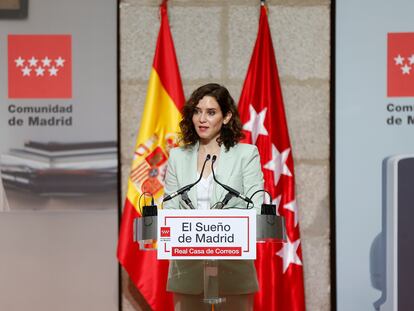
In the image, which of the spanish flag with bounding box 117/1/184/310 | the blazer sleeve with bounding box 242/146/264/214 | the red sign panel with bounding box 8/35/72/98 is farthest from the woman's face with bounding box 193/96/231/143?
the red sign panel with bounding box 8/35/72/98

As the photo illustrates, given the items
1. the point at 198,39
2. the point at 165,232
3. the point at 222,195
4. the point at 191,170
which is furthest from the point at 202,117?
the point at 198,39

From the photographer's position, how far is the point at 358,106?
4250 millimetres

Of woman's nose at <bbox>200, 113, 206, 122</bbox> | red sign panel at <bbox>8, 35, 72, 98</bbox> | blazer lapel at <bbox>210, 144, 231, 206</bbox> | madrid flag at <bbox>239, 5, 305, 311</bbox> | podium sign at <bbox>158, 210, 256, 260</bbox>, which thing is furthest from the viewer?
red sign panel at <bbox>8, 35, 72, 98</bbox>

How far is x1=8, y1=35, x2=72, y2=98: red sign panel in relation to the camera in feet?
13.9

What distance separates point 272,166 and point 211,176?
1.38 m

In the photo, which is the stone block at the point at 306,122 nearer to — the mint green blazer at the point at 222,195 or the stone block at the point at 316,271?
the stone block at the point at 316,271

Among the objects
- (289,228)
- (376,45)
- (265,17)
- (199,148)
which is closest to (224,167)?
(199,148)

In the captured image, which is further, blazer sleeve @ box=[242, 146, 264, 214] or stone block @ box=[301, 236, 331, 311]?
stone block @ box=[301, 236, 331, 311]

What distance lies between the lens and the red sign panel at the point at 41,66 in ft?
13.9

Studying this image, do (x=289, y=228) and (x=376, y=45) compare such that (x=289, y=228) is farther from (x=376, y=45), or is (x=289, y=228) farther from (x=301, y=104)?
(x=376, y=45)

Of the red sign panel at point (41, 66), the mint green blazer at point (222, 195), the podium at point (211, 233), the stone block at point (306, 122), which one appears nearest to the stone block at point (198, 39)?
the stone block at point (306, 122)

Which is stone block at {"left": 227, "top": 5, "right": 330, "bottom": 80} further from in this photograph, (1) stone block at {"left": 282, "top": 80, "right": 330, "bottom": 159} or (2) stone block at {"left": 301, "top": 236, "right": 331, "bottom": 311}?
(2) stone block at {"left": 301, "top": 236, "right": 331, "bottom": 311}

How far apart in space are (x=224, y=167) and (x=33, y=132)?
76.8 inches

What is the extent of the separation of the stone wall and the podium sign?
2057mm
